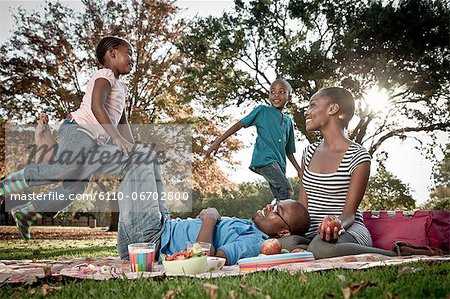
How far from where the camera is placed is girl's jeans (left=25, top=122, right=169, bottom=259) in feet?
11.2

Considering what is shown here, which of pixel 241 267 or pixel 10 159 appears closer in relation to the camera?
pixel 241 267

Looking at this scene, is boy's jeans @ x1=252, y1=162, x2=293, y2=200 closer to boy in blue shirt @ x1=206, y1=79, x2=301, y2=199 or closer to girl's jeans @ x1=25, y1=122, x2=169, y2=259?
boy in blue shirt @ x1=206, y1=79, x2=301, y2=199

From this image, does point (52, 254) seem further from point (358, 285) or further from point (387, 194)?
point (387, 194)

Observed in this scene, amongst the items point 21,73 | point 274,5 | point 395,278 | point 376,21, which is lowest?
point 395,278

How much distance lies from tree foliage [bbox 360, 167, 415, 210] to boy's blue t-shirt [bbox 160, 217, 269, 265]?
14239mm

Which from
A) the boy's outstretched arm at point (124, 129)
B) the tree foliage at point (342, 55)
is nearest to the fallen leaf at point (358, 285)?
the boy's outstretched arm at point (124, 129)

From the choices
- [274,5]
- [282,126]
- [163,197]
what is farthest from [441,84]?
[163,197]

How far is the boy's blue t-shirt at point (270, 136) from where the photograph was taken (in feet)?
18.7

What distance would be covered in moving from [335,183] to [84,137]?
1990 mm

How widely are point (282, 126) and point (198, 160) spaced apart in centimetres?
840

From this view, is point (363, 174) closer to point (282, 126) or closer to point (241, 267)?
point (241, 267)

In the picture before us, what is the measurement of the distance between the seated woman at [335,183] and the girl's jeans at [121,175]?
1.09m

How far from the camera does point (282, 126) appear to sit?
233 inches

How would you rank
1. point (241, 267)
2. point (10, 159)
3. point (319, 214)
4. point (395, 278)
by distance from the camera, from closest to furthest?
point (395, 278), point (241, 267), point (319, 214), point (10, 159)
